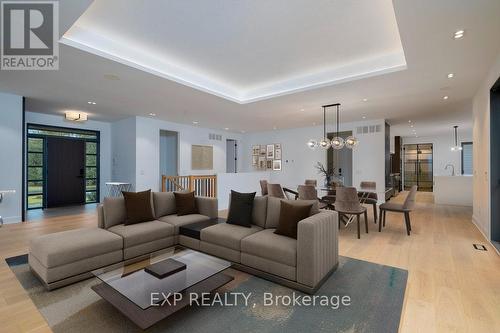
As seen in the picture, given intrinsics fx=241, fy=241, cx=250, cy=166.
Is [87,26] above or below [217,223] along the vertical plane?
above

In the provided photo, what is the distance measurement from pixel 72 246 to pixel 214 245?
1.61 m

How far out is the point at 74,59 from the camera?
346 cm

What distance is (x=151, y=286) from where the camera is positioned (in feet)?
7.12

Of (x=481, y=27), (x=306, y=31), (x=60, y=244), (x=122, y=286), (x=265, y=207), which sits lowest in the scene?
(x=122, y=286)

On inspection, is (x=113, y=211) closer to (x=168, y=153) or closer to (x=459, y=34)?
(x=459, y=34)

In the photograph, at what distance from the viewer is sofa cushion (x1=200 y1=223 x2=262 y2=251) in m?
3.05

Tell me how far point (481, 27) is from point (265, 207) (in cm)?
329

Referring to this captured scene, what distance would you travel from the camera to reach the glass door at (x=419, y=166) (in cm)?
1205

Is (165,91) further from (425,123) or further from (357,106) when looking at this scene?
(425,123)

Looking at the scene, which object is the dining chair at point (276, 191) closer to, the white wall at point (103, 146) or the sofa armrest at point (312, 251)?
the sofa armrest at point (312, 251)

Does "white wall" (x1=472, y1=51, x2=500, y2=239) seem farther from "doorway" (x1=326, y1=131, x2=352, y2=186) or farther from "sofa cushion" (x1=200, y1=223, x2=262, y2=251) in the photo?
"doorway" (x1=326, y1=131, x2=352, y2=186)

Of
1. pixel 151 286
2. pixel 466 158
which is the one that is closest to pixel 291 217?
pixel 151 286

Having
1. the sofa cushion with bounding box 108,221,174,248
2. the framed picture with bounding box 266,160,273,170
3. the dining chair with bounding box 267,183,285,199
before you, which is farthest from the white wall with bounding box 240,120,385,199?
the sofa cushion with bounding box 108,221,174,248

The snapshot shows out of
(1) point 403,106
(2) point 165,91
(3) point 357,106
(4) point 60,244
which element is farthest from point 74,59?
(1) point 403,106
